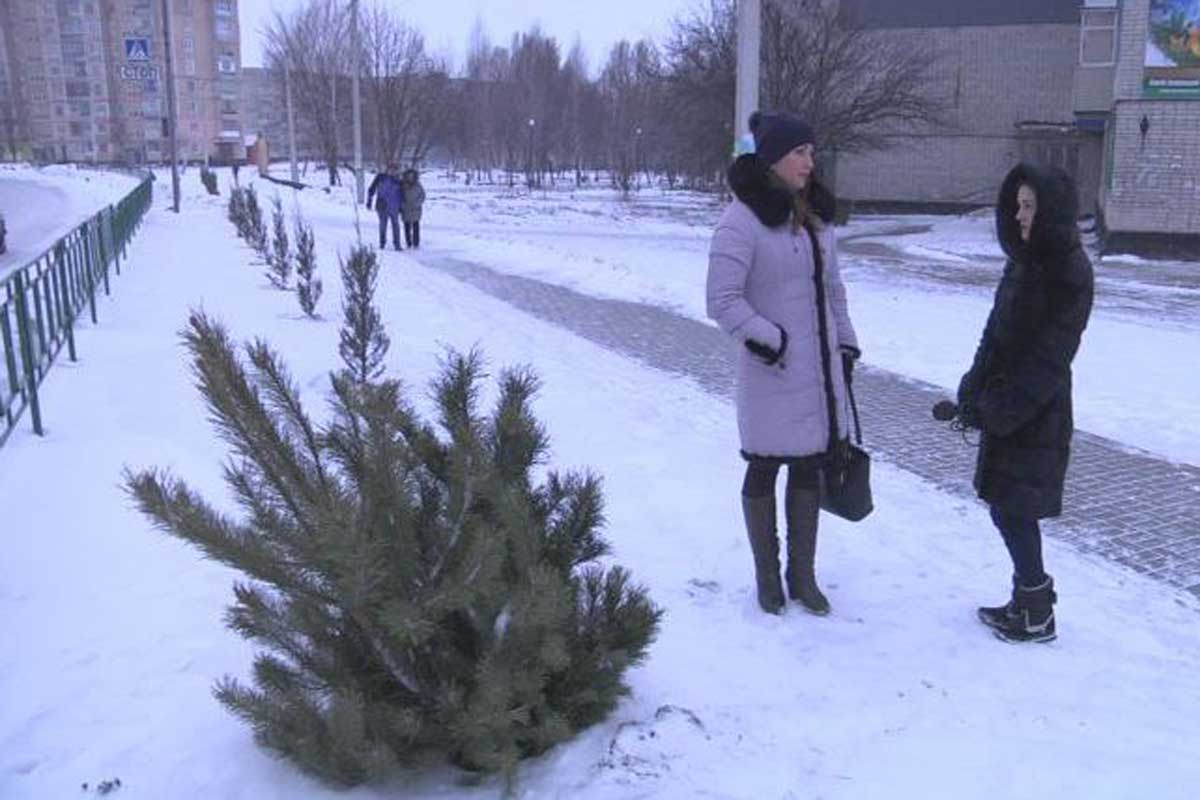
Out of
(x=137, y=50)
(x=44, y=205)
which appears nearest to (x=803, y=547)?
(x=137, y=50)

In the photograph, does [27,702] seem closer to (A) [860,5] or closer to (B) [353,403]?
(B) [353,403]

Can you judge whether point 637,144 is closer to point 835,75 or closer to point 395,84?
point 395,84

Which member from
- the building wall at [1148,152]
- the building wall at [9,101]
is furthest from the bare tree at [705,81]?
the building wall at [9,101]

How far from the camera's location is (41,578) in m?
4.39

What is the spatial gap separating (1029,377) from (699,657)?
56.2 inches

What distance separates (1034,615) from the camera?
3914 mm

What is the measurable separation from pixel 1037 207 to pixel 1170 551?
216cm

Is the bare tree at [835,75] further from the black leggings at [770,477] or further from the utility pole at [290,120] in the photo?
the black leggings at [770,477]

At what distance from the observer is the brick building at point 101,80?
89062 mm

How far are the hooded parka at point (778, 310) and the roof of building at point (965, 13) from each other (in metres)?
31.4

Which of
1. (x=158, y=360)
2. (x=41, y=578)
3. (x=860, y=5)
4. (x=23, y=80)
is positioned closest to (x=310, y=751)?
(x=41, y=578)

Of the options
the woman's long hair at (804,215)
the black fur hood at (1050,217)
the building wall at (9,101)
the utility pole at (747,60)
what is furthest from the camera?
the building wall at (9,101)

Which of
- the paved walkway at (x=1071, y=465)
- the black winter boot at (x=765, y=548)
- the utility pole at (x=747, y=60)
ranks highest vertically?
the utility pole at (x=747, y=60)

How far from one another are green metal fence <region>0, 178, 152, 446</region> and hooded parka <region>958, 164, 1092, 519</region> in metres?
5.45
